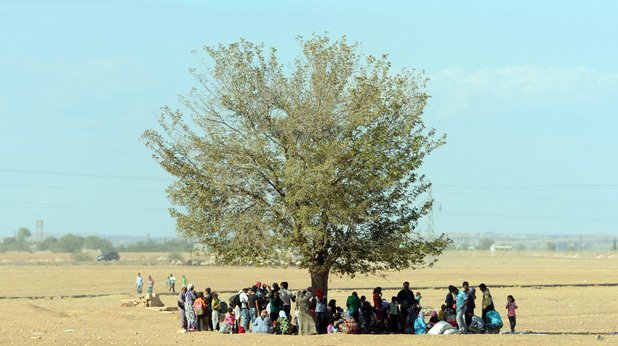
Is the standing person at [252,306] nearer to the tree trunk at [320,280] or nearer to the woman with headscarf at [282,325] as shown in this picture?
the woman with headscarf at [282,325]

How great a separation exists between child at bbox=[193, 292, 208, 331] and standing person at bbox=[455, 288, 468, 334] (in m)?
7.74

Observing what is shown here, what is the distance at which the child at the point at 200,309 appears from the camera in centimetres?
3388

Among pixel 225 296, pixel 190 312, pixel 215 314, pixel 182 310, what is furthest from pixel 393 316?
pixel 225 296

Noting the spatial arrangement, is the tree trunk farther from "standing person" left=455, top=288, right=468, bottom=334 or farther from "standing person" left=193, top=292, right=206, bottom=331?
"standing person" left=455, top=288, right=468, bottom=334

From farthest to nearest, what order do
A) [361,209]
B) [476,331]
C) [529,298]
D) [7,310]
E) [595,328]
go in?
1. [529,298]
2. [7,310]
3. [595,328]
4. [361,209]
5. [476,331]

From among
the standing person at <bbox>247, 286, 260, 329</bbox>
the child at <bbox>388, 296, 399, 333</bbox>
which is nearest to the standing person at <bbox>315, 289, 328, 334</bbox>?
the child at <bbox>388, 296, 399, 333</bbox>

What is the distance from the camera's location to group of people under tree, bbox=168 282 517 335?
3192 centimetres

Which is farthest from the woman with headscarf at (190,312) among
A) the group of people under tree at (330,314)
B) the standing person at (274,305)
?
the standing person at (274,305)

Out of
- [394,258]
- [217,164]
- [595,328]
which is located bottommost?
[595,328]

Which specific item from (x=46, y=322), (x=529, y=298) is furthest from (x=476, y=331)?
(x=529, y=298)

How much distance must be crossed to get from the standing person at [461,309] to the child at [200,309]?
7.74 m

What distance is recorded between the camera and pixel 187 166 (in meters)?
36.4

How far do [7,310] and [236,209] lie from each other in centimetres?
1226

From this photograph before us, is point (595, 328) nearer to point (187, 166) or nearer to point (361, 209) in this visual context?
point (361, 209)
